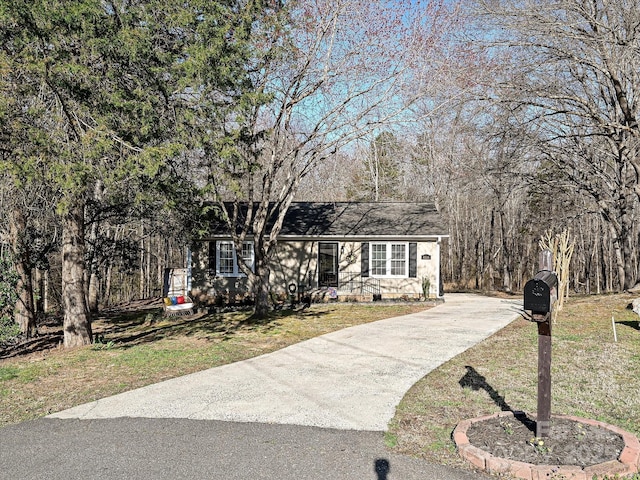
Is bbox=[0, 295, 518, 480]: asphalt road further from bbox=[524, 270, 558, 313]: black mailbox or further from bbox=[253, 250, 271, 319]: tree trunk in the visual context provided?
bbox=[253, 250, 271, 319]: tree trunk

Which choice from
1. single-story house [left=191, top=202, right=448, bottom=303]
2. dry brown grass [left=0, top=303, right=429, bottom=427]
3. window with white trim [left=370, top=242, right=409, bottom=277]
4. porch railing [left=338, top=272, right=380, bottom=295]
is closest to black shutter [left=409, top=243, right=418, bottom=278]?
single-story house [left=191, top=202, right=448, bottom=303]

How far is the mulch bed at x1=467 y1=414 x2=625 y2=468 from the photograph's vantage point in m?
3.75

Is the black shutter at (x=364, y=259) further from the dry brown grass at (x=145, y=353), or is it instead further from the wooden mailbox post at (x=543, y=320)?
the wooden mailbox post at (x=543, y=320)

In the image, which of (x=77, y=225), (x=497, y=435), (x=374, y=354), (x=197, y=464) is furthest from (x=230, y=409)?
(x=77, y=225)

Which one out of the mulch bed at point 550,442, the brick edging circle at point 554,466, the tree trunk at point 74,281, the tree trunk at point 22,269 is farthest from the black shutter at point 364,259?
the brick edging circle at point 554,466

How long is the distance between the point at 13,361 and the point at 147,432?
567 cm

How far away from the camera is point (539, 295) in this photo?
384cm

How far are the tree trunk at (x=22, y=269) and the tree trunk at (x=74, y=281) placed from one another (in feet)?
2.73

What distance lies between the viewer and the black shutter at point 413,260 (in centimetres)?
1680

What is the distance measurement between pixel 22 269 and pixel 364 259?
9.96 metres

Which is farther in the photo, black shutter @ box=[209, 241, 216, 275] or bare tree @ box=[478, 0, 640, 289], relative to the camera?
black shutter @ box=[209, 241, 216, 275]

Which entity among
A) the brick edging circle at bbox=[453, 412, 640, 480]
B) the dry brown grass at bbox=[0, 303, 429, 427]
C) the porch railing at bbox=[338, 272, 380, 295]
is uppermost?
the porch railing at bbox=[338, 272, 380, 295]

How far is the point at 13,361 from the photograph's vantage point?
8984mm

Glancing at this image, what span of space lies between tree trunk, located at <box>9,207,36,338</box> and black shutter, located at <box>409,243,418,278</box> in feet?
35.9
